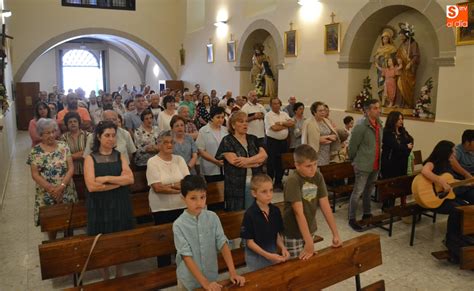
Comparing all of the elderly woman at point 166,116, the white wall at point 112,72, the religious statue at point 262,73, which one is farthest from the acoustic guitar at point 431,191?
the white wall at point 112,72

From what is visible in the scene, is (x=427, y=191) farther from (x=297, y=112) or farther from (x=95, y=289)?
(x=95, y=289)

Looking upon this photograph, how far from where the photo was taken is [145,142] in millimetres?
5348

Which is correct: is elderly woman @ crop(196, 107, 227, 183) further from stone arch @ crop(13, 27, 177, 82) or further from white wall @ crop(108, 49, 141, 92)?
white wall @ crop(108, 49, 141, 92)

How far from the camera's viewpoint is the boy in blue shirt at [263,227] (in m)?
2.62

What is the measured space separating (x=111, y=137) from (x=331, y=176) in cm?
343

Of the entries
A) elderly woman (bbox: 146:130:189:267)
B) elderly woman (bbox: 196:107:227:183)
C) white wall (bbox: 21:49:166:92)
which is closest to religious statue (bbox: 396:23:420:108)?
elderly woman (bbox: 196:107:227:183)

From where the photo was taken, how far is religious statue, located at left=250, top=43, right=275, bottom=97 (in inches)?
482

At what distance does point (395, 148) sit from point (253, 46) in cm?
844

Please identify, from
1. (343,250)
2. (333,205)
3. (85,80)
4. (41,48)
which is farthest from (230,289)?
(85,80)

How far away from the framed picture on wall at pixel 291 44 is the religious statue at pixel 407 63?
277 centimetres

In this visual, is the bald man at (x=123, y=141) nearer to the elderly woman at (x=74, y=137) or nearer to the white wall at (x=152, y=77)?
the elderly woman at (x=74, y=137)

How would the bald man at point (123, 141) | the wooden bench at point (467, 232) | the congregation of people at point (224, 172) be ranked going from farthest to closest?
1. the bald man at point (123, 141)
2. the wooden bench at point (467, 232)
3. the congregation of people at point (224, 172)

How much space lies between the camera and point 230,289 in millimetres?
2316

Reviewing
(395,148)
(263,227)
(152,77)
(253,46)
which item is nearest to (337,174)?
(395,148)
